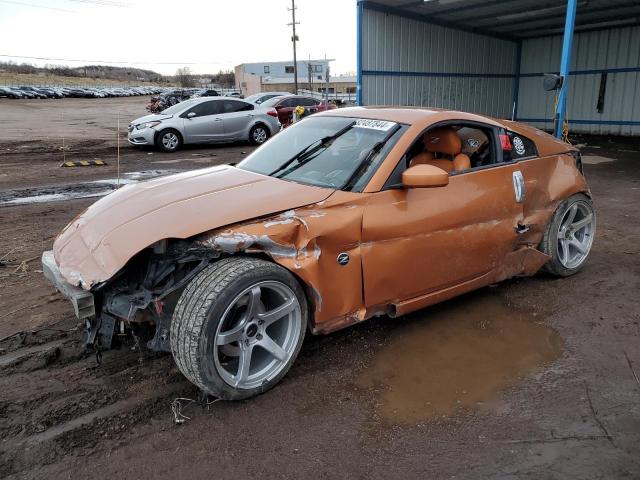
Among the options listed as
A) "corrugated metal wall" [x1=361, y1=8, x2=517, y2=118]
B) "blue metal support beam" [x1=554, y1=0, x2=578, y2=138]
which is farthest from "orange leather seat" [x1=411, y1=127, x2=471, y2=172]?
"corrugated metal wall" [x1=361, y1=8, x2=517, y2=118]

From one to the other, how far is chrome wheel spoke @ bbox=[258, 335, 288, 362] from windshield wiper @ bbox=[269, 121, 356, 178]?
1.26 meters

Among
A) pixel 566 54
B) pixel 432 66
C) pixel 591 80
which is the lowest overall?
pixel 591 80

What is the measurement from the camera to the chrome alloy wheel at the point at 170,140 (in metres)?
14.5

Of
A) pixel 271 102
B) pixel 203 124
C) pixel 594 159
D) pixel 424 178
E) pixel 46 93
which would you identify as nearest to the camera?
pixel 424 178

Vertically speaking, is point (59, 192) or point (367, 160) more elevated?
point (367, 160)

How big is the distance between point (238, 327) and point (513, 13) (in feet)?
51.4

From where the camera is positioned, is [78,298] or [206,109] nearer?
[78,298]

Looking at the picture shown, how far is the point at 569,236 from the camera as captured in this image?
478cm

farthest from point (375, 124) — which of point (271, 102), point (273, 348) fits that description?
point (271, 102)

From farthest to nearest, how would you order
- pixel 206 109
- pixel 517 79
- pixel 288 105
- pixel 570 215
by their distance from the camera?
1. pixel 517 79
2. pixel 288 105
3. pixel 206 109
4. pixel 570 215

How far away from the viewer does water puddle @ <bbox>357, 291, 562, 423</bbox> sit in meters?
2.97

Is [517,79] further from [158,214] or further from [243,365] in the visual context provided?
[243,365]

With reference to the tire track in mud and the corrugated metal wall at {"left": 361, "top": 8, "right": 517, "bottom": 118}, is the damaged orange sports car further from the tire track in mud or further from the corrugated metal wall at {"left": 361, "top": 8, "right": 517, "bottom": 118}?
the corrugated metal wall at {"left": 361, "top": 8, "right": 517, "bottom": 118}

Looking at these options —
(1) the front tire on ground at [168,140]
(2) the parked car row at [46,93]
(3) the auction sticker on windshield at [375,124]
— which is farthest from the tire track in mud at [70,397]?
(2) the parked car row at [46,93]
